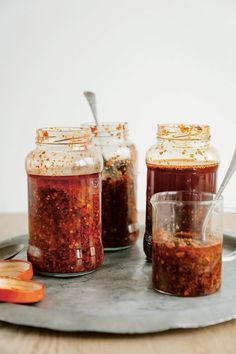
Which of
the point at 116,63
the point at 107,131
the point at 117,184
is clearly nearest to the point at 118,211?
the point at 117,184

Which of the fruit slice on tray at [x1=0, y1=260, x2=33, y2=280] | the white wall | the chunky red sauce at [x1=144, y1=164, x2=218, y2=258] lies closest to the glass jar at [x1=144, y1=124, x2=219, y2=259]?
the chunky red sauce at [x1=144, y1=164, x2=218, y2=258]

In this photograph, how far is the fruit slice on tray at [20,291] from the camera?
107 centimetres

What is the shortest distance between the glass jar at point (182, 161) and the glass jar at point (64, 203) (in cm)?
14

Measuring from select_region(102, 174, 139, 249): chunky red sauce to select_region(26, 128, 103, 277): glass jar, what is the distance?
0.15 metres

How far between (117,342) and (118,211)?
525 mm

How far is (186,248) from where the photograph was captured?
113 centimetres

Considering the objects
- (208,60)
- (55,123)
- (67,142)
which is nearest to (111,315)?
(67,142)

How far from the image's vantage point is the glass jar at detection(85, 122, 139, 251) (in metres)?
1.44

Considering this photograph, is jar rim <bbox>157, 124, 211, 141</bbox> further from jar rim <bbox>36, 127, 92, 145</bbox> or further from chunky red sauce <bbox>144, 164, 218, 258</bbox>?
jar rim <bbox>36, 127, 92, 145</bbox>

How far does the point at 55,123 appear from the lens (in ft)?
8.35

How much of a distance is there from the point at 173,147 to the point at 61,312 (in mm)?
486

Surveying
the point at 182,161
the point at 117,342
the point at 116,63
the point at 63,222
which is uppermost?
the point at 116,63

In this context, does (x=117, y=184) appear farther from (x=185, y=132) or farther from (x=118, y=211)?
(x=185, y=132)

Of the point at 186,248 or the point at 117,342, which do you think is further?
the point at 186,248
